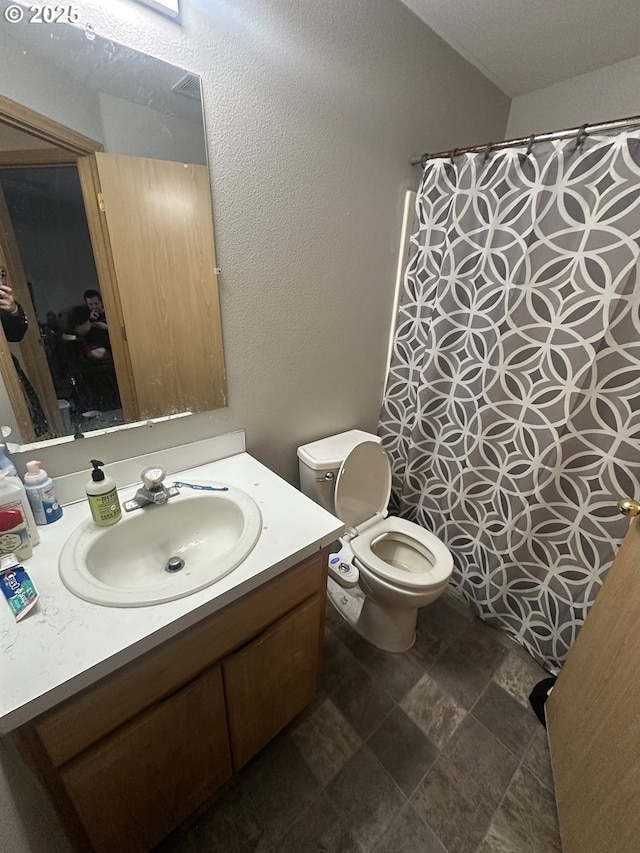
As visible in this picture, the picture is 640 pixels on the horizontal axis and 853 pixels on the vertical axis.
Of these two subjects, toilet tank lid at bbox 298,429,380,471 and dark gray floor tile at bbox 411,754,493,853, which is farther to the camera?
toilet tank lid at bbox 298,429,380,471

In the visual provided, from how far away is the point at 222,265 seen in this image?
1092 millimetres

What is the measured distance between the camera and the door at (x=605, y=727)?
29.9 inches

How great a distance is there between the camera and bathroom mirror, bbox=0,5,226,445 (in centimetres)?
77

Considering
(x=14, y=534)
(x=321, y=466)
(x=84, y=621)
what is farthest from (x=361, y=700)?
(x=14, y=534)

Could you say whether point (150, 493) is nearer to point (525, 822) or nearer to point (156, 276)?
point (156, 276)

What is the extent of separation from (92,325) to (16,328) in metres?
0.15

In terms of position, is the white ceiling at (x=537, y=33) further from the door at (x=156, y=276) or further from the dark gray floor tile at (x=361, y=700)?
the dark gray floor tile at (x=361, y=700)

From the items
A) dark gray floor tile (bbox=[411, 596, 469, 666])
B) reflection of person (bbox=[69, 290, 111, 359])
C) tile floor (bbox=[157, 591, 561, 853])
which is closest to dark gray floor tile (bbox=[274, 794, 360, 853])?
tile floor (bbox=[157, 591, 561, 853])

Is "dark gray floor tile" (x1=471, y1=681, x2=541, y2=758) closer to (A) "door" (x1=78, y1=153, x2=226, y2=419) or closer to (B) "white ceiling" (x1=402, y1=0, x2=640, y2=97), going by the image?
(A) "door" (x1=78, y1=153, x2=226, y2=419)

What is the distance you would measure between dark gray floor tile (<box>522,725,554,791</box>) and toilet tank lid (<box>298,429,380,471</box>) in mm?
1133

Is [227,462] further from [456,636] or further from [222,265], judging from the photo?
[456,636]

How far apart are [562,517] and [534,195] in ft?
3.71

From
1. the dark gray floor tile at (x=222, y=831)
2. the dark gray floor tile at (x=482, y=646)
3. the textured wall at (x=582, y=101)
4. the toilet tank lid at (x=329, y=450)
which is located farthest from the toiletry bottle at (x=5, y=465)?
the textured wall at (x=582, y=101)

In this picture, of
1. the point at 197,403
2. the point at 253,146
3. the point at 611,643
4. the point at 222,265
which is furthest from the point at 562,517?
the point at 253,146
